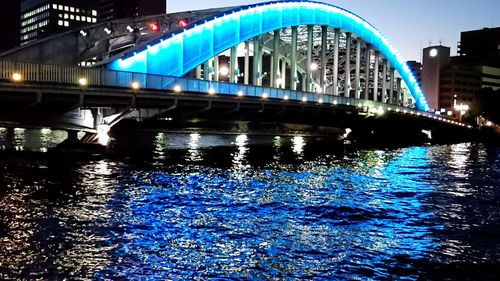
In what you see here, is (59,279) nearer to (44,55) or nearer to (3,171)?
(3,171)

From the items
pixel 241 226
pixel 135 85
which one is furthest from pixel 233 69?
pixel 241 226

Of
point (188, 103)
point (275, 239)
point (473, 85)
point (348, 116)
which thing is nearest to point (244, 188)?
point (275, 239)

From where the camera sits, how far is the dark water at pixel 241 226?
42.0 ft

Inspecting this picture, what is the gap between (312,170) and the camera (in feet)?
124

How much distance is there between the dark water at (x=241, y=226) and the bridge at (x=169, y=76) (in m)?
5.90

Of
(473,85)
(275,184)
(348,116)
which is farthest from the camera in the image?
(473,85)

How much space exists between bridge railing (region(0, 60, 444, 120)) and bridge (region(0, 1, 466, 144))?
69 millimetres

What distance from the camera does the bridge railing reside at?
1409 inches

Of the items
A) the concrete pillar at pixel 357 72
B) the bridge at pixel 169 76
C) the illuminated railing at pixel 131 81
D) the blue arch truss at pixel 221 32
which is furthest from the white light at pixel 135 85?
the concrete pillar at pixel 357 72

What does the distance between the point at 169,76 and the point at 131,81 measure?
4.19 meters

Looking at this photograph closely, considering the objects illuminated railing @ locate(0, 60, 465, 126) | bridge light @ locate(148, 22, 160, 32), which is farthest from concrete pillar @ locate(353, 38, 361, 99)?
bridge light @ locate(148, 22, 160, 32)

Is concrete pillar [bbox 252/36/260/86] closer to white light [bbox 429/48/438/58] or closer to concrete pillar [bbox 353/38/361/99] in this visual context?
concrete pillar [bbox 353/38/361/99]

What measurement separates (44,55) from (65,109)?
50.5 ft

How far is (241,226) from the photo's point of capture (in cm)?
1739
